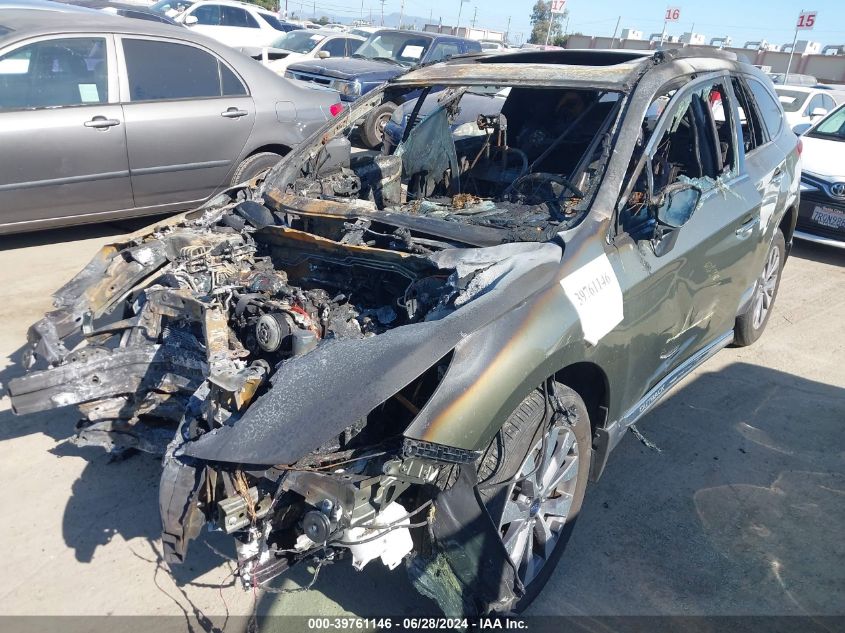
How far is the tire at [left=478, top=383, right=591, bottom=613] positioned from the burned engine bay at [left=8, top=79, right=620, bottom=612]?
0.72 feet

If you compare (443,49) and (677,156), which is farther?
(443,49)

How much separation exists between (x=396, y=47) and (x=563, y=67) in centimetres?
994

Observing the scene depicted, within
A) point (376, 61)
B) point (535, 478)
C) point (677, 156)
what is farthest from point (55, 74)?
point (376, 61)

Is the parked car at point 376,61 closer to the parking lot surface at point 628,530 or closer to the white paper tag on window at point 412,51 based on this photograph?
the white paper tag on window at point 412,51

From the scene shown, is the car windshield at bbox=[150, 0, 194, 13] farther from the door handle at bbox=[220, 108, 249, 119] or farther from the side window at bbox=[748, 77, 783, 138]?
the side window at bbox=[748, 77, 783, 138]

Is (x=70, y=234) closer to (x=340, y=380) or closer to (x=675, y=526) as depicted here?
(x=340, y=380)

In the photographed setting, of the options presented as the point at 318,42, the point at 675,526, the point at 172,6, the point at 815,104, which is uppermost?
the point at 172,6

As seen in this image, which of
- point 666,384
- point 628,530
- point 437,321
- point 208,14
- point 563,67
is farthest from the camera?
point 208,14

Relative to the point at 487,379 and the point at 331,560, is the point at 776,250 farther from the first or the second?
the point at 331,560

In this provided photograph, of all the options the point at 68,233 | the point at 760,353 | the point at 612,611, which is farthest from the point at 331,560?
the point at 68,233

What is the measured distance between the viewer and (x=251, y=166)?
6.20 meters

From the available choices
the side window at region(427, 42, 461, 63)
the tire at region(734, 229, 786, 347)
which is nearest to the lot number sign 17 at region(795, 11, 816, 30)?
the side window at region(427, 42, 461, 63)

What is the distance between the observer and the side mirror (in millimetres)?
2711

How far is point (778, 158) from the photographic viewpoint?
4141 mm
